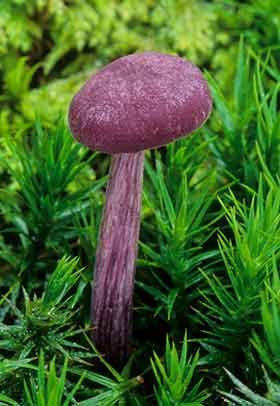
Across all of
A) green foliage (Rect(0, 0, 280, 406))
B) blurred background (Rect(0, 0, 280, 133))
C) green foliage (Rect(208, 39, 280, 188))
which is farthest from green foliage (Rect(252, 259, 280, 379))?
blurred background (Rect(0, 0, 280, 133))

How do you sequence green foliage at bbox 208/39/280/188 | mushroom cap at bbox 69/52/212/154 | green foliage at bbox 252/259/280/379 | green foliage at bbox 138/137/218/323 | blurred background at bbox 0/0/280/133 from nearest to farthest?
green foliage at bbox 252/259/280/379
mushroom cap at bbox 69/52/212/154
green foliage at bbox 138/137/218/323
green foliage at bbox 208/39/280/188
blurred background at bbox 0/0/280/133

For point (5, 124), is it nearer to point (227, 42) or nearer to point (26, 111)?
point (26, 111)

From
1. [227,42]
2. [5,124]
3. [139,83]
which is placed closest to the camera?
[139,83]

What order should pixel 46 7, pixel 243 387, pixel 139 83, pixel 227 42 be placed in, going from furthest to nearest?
1. pixel 227 42
2. pixel 46 7
3. pixel 139 83
4. pixel 243 387

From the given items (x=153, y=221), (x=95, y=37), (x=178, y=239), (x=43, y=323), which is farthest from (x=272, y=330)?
(x=95, y=37)

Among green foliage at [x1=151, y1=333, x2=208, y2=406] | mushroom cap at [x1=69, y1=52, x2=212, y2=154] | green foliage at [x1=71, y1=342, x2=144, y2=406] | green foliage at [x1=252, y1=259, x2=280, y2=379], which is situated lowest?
green foliage at [x1=71, y1=342, x2=144, y2=406]

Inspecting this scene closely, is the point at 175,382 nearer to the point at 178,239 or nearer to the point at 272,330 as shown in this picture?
the point at 272,330

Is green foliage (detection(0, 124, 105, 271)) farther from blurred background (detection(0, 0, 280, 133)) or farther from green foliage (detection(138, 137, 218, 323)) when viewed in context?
blurred background (detection(0, 0, 280, 133))

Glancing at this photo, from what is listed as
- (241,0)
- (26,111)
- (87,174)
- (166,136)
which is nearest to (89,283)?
(87,174)

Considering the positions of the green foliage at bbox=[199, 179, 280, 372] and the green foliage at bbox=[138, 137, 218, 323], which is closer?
the green foliage at bbox=[199, 179, 280, 372]
